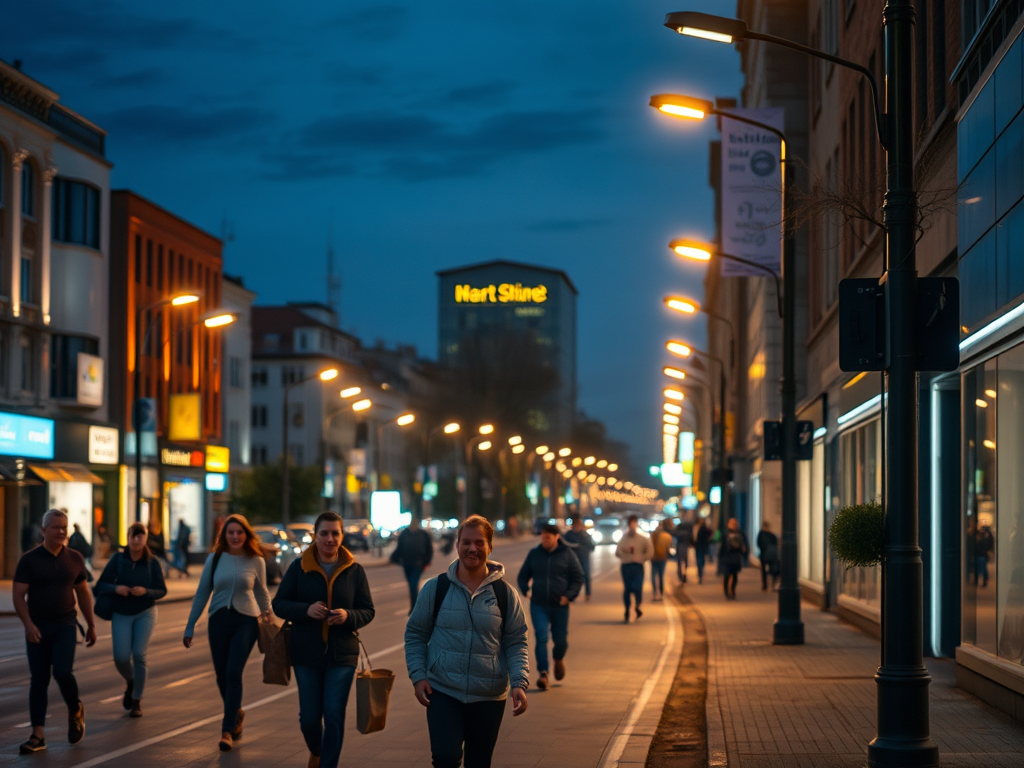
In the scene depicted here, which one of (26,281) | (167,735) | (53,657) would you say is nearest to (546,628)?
(167,735)

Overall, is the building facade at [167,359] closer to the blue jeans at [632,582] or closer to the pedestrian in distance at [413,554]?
the pedestrian in distance at [413,554]

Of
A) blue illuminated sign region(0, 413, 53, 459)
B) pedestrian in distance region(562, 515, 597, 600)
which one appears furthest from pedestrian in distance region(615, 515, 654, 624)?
blue illuminated sign region(0, 413, 53, 459)

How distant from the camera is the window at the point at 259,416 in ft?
356

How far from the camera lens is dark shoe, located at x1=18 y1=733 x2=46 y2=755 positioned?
10609 mm

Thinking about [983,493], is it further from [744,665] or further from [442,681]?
[442,681]

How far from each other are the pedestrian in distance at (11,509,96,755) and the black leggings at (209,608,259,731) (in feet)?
3.15

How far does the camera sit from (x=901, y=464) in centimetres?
914

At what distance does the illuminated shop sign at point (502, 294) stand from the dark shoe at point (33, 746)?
83.8m

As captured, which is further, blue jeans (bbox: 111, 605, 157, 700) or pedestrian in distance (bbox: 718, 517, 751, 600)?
pedestrian in distance (bbox: 718, 517, 751, 600)

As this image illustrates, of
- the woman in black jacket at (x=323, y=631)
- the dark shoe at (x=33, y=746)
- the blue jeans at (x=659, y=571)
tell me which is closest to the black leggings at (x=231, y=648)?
the dark shoe at (x=33, y=746)

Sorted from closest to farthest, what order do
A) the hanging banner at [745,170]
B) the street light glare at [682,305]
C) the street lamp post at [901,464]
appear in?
the street lamp post at [901,464], the hanging banner at [745,170], the street light glare at [682,305]

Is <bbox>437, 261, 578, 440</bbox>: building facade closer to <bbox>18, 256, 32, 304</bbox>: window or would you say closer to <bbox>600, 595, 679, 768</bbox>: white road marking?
<bbox>18, 256, 32, 304</bbox>: window

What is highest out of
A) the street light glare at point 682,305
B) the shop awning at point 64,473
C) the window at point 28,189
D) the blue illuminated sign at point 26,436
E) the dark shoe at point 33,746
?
the window at point 28,189

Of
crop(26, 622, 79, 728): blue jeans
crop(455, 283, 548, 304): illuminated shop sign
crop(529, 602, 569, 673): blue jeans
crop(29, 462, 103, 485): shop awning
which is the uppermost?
crop(455, 283, 548, 304): illuminated shop sign
